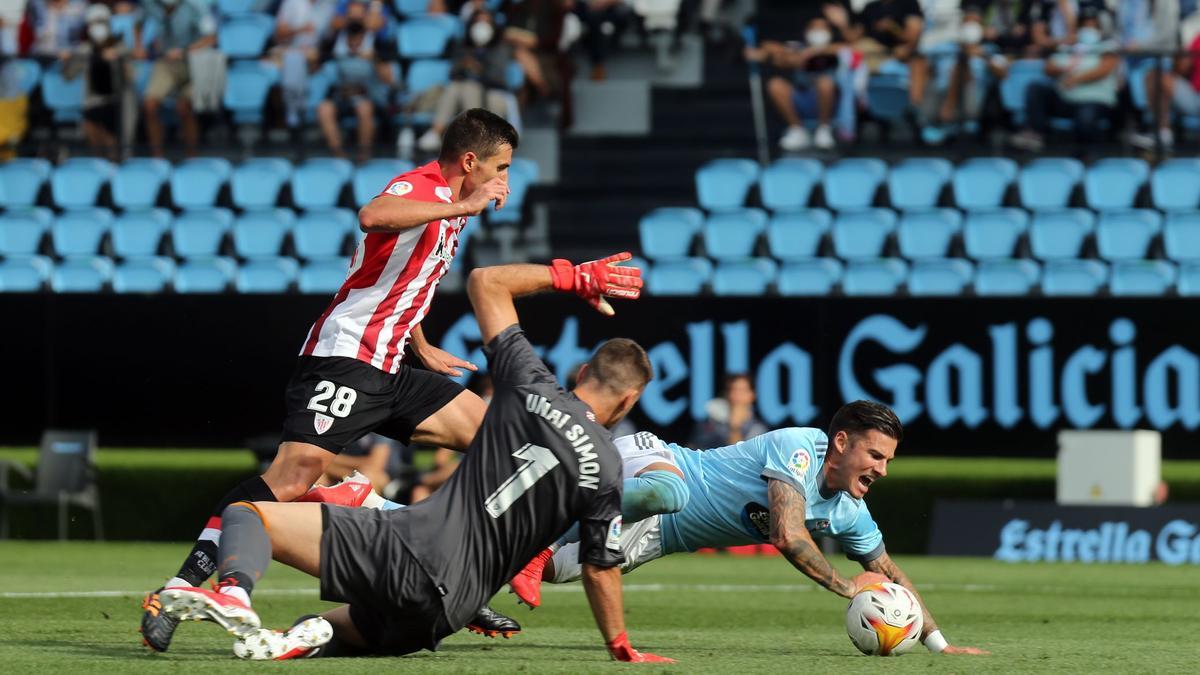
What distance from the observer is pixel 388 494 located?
17.4 m

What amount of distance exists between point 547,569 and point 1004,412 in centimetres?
918

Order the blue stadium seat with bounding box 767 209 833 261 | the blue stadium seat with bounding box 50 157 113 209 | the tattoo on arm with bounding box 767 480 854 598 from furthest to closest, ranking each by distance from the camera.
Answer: the blue stadium seat with bounding box 50 157 113 209 → the blue stadium seat with bounding box 767 209 833 261 → the tattoo on arm with bounding box 767 480 854 598

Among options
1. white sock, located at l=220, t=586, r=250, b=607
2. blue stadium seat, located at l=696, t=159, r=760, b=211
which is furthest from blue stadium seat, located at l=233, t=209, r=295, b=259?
white sock, located at l=220, t=586, r=250, b=607

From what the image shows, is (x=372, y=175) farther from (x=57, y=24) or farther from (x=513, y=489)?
(x=513, y=489)

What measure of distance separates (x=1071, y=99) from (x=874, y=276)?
2.71 meters

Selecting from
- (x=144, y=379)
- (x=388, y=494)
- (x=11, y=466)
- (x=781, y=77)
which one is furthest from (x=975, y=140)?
(x=11, y=466)

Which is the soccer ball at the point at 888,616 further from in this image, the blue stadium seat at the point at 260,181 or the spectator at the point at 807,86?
the blue stadium seat at the point at 260,181

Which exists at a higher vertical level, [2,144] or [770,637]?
[2,144]

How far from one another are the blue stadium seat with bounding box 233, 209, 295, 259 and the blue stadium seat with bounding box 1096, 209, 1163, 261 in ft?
25.0

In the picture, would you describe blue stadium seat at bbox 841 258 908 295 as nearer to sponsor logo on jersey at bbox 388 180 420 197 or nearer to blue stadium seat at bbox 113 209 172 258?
blue stadium seat at bbox 113 209 172 258

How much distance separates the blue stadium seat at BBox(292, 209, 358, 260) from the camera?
18.9 meters

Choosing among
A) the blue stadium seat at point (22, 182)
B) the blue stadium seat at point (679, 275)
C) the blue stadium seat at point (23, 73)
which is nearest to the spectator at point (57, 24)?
the blue stadium seat at point (23, 73)

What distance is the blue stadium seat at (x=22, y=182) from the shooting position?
19.8 metres

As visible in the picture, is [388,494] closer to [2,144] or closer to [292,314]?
[292,314]
